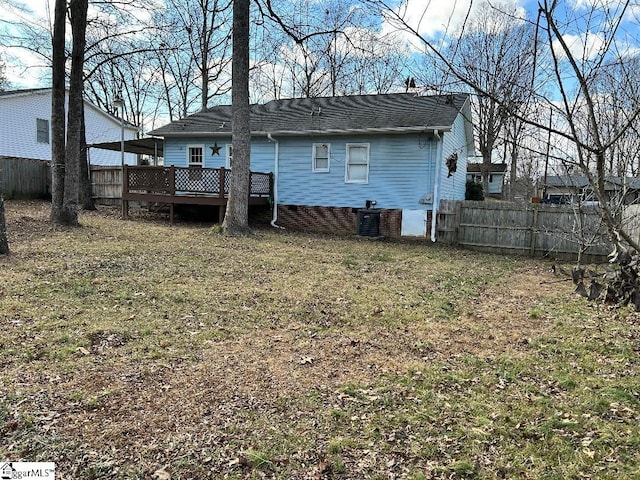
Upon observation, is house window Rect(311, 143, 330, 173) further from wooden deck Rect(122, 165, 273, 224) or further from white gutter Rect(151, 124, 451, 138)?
wooden deck Rect(122, 165, 273, 224)

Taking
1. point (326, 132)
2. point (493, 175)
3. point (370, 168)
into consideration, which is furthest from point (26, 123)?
point (493, 175)

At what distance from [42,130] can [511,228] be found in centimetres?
2242

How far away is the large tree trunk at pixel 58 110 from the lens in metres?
10.7

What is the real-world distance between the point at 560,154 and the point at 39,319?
16.3 feet

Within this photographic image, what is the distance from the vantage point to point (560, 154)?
2287 millimetres

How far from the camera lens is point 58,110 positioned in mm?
10922

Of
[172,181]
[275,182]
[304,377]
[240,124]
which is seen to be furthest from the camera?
[275,182]

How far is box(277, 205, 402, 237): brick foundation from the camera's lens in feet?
43.6

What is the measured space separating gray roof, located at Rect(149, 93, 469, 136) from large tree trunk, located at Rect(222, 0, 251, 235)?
2878 mm

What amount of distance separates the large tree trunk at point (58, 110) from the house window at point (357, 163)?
7847 millimetres

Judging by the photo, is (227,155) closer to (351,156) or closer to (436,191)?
(351,156)

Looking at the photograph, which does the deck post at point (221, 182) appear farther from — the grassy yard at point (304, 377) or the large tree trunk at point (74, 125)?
the grassy yard at point (304, 377)

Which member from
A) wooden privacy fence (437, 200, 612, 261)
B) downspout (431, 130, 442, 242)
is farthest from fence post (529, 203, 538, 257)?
downspout (431, 130, 442, 242)

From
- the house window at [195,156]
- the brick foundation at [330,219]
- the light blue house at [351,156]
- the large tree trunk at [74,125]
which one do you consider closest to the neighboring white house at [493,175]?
the light blue house at [351,156]
